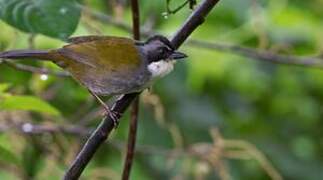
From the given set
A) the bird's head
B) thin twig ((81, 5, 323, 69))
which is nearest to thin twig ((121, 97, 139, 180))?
the bird's head

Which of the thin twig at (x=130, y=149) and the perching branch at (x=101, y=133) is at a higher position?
the perching branch at (x=101, y=133)

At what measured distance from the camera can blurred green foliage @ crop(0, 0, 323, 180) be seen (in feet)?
9.35

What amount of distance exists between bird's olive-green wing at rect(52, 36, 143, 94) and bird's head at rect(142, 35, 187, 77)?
0.08 feet

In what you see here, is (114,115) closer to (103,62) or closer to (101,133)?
(101,133)

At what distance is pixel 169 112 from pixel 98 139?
1894 mm

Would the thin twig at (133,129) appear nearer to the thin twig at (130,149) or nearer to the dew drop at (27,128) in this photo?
the thin twig at (130,149)

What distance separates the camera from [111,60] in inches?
72.4

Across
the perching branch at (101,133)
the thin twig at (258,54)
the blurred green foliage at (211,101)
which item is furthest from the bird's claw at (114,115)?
the thin twig at (258,54)

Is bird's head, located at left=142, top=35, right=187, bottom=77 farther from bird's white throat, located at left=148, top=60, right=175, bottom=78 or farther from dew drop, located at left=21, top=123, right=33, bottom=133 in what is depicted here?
dew drop, located at left=21, top=123, right=33, bottom=133

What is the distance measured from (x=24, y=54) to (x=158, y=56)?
0.27 meters

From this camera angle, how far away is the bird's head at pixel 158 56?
175 centimetres

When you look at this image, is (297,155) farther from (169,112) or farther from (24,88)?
(24,88)

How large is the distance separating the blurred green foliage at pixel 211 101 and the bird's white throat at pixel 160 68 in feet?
2.41

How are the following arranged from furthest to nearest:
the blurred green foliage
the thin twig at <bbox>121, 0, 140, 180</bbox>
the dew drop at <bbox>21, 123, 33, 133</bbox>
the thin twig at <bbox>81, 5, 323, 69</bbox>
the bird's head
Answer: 1. the blurred green foliage
2. the thin twig at <bbox>81, 5, 323, 69</bbox>
3. the dew drop at <bbox>21, 123, 33, 133</bbox>
4. the bird's head
5. the thin twig at <bbox>121, 0, 140, 180</bbox>
